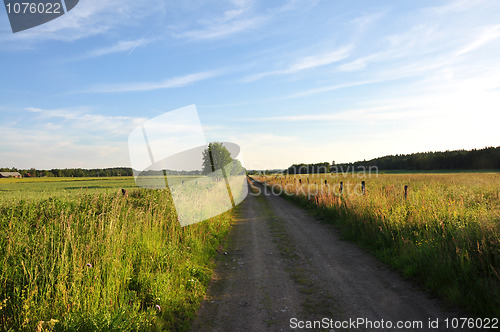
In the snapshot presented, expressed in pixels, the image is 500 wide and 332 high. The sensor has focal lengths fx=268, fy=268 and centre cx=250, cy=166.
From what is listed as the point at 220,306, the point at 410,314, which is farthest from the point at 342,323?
the point at 220,306

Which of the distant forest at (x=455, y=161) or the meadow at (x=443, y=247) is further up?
the distant forest at (x=455, y=161)

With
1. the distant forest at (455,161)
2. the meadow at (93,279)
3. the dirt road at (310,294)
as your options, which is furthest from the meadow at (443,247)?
the distant forest at (455,161)

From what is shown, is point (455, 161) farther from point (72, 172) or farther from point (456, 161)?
point (72, 172)

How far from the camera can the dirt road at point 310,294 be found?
172 inches

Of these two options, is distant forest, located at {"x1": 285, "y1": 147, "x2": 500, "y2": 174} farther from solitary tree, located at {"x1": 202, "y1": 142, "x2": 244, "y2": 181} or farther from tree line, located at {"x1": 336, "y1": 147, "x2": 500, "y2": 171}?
solitary tree, located at {"x1": 202, "y1": 142, "x2": 244, "y2": 181}

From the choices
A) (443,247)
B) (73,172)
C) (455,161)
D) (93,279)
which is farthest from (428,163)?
(73,172)

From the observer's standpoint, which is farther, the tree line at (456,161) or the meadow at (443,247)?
the tree line at (456,161)

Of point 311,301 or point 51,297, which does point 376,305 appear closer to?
point 311,301

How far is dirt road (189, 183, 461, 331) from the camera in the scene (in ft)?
14.4
